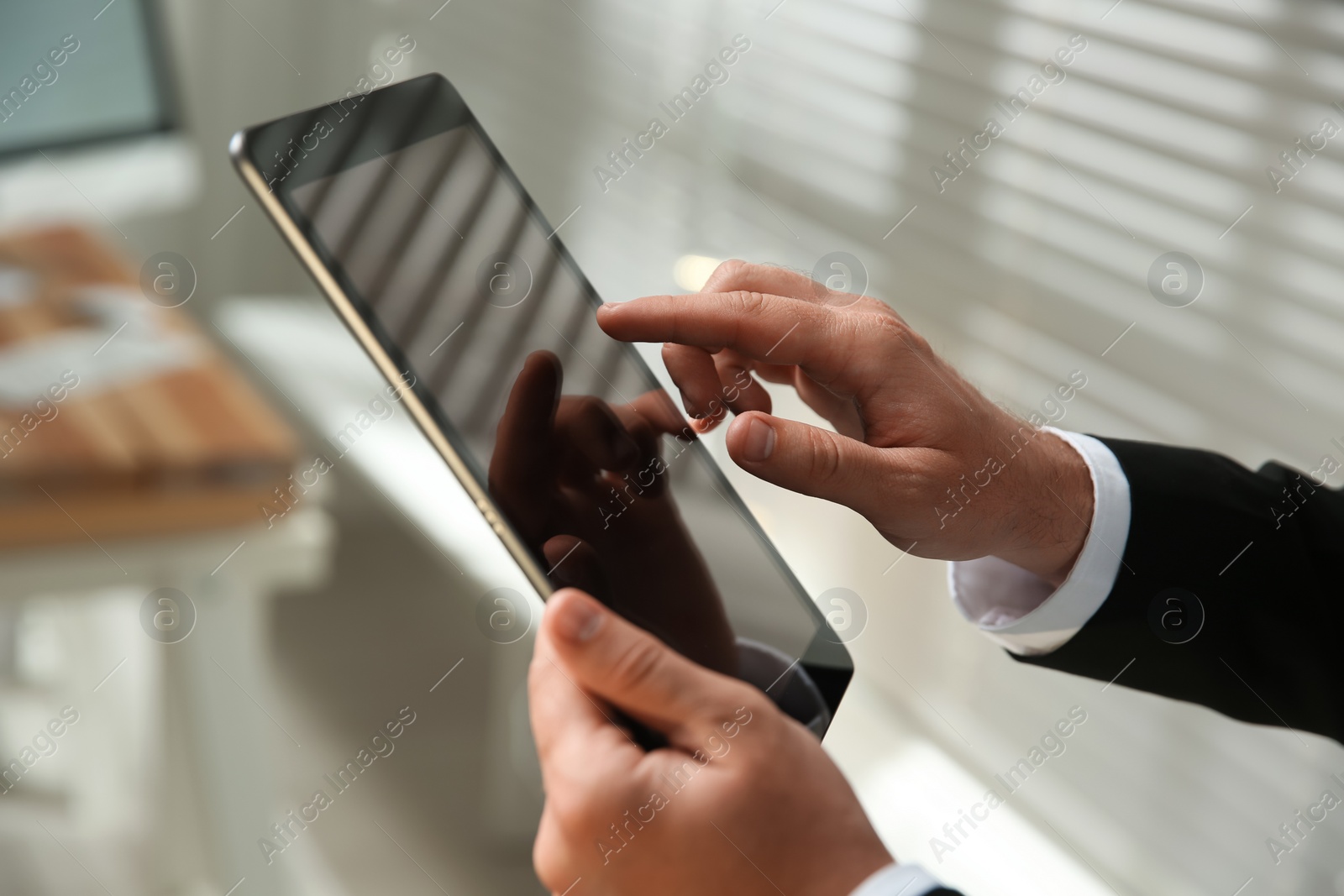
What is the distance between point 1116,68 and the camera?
75 centimetres

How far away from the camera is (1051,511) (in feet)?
1.73

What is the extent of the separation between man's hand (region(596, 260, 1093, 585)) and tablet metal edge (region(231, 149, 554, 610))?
0.09 meters

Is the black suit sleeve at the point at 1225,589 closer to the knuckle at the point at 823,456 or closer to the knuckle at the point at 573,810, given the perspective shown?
the knuckle at the point at 823,456

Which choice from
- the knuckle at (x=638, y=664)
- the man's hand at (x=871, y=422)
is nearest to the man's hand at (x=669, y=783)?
the knuckle at (x=638, y=664)

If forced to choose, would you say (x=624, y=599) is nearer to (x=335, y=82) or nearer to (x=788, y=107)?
(x=788, y=107)

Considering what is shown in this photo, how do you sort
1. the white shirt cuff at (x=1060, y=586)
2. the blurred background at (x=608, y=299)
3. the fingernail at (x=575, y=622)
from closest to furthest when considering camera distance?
the fingernail at (x=575, y=622), the white shirt cuff at (x=1060, y=586), the blurred background at (x=608, y=299)

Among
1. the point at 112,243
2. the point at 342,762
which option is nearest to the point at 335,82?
the point at 112,243

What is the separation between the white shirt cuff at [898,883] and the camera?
1.11 ft

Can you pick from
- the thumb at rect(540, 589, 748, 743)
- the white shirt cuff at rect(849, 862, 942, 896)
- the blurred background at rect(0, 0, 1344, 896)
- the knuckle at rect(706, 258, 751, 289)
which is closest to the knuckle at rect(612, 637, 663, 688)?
the thumb at rect(540, 589, 748, 743)

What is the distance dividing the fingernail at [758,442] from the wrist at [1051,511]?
7.4 inches

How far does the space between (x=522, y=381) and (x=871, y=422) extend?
17 cm

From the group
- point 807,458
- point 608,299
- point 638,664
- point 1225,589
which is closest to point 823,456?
point 807,458

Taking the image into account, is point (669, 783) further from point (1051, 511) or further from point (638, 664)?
point (1051, 511)

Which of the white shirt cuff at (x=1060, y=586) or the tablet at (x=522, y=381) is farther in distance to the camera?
the white shirt cuff at (x=1060, y=586)
